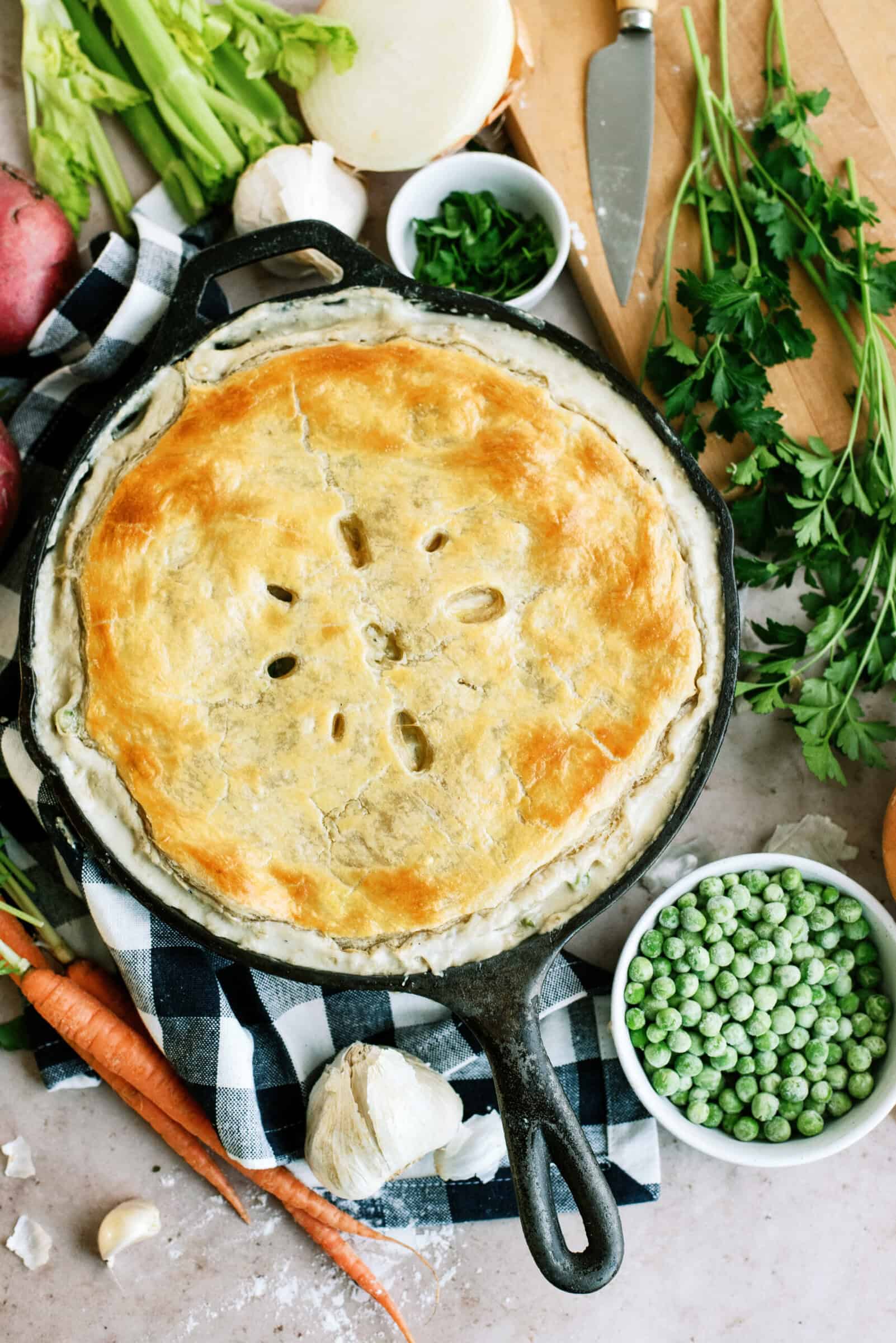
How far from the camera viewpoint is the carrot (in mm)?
2629

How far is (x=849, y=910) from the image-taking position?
2.52 m

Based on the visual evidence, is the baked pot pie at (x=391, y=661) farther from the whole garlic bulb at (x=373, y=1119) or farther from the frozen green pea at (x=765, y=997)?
the frozen green pea at (x=765, y=997)

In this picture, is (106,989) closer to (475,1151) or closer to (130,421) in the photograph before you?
(475,1151)

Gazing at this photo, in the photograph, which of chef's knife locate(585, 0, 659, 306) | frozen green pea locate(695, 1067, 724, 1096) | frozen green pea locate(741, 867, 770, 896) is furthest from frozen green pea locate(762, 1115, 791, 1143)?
chef's knife locate(585, 0, 659, 306)

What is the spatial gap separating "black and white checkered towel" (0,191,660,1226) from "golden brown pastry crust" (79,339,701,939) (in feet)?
1.78

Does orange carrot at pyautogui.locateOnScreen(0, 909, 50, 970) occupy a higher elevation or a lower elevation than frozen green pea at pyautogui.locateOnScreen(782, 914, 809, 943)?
higher

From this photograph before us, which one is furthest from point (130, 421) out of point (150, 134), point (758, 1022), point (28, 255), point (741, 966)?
point (758, 1022)

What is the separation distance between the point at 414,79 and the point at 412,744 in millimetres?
1627

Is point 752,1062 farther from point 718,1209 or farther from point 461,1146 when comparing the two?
point 461,1146

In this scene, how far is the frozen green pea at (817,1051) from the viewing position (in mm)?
2496

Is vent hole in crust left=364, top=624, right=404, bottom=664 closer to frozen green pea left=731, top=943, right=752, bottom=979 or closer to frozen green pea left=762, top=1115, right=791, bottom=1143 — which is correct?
frozen green pea left=731, top=943, right=752, bottom=979

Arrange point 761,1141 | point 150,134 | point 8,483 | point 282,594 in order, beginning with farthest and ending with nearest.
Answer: point 150,134 → point 8,483 → point 761,1141 → point 282,594

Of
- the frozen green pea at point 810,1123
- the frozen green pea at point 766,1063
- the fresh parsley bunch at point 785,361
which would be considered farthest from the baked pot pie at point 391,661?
the frozen green pea at point 810,1123

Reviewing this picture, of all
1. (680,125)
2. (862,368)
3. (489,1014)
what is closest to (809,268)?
(862,368)
